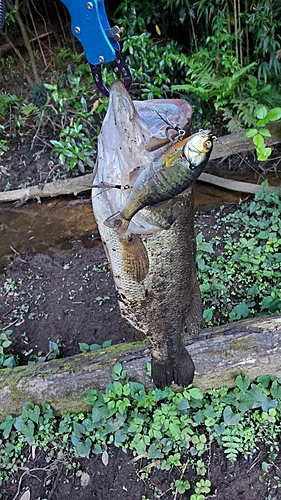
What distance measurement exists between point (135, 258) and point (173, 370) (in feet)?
2.59

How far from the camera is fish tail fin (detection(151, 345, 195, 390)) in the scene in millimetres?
1908

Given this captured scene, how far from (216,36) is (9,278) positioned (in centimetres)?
350

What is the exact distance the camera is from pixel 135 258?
1.38 meters

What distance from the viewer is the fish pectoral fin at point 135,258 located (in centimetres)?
134

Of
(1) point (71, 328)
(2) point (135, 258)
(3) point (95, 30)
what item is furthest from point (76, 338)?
(3) point (95, 30)

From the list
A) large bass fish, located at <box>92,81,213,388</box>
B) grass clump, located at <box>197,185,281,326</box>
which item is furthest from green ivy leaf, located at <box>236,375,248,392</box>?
large bass fish, located at <box>92,81,213,388</box>

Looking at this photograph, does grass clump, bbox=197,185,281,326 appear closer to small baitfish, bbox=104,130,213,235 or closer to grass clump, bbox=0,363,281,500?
grass clump, bbox=0,363,281,500

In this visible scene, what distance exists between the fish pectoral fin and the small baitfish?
0.20m

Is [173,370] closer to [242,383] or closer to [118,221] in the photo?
[242,383]

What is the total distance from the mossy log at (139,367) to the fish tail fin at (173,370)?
0.52m

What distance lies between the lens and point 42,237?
15.0 feet

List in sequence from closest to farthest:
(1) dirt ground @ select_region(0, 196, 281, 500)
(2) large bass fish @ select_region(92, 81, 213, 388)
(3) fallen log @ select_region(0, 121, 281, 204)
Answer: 1. (2) large bass fish @ select_region(92, 81, 213, 388)
2. (1) dirt ground @ select_region(0, 196, 281, 500)
3. (3) fallen log @ select_region(0, 121, 281, 204)

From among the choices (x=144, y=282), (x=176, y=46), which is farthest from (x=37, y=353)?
(x=176, y=46)

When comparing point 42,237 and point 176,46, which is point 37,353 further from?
point 176,46
